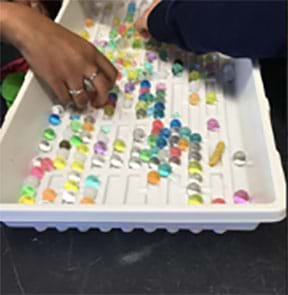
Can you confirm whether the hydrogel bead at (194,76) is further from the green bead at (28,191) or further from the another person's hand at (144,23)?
the green bead at (28,191)

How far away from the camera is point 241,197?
Result: 482 millimetres

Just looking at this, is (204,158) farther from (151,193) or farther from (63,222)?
(63,222)

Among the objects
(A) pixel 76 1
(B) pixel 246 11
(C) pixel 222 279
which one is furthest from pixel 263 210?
(A) pixel 76 1

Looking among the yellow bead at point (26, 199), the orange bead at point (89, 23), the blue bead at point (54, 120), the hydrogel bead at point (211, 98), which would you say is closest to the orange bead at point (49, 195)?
the yellow bead at point (26, 199)

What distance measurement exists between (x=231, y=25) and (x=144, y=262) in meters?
0.27

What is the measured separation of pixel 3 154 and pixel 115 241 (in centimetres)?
14

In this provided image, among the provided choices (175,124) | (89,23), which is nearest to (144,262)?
(175,124)

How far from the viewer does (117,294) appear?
1.43 ft

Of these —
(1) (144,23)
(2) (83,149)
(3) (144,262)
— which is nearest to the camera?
(3) (144,262)

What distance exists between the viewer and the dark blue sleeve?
53cm

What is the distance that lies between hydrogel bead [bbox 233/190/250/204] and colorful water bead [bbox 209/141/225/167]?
0.17 feet

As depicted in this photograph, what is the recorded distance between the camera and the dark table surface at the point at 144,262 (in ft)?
1.44

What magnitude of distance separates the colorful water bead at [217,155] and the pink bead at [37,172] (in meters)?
Answer: 0.18

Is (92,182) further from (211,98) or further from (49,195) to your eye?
(211,98)
